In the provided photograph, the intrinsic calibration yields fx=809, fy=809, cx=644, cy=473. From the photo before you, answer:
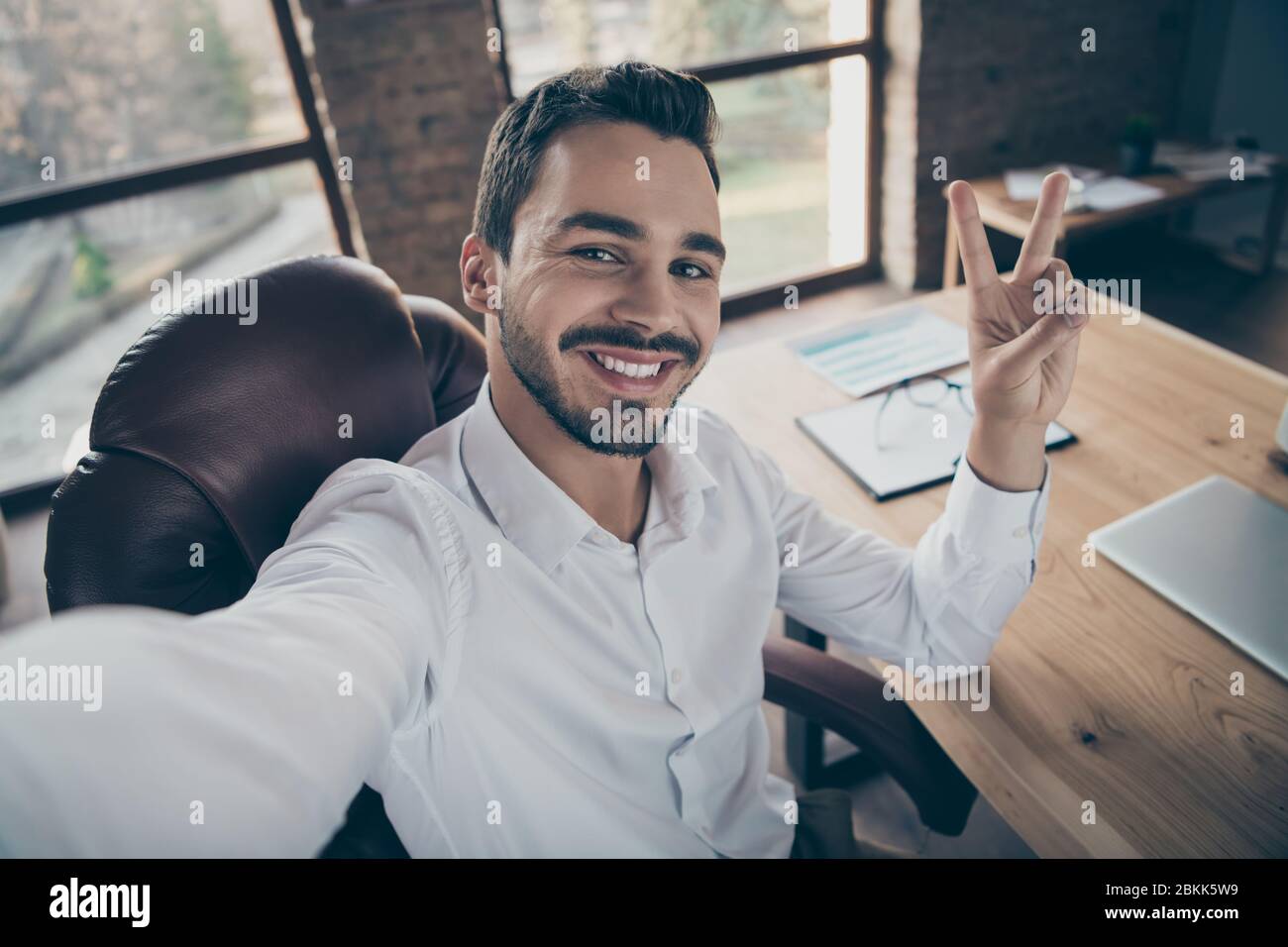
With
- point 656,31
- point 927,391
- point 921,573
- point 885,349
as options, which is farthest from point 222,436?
point 656,31

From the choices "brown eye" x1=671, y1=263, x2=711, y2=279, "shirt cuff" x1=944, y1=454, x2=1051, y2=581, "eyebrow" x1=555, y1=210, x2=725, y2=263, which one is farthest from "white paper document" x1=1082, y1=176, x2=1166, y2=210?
"eyebrow" x1=555, y1=210, x2=725, y2=263

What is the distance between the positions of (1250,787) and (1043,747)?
0.61ft

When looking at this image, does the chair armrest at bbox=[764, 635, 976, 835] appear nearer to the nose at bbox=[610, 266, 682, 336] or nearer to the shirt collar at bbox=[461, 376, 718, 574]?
the shirt collar at bbox=[461, 376, 718, 574]

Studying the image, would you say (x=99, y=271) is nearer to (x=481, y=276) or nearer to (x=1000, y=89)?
(x=481, y=276)

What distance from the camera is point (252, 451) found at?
83 cm

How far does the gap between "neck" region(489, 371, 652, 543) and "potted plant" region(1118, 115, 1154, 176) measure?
122 inches

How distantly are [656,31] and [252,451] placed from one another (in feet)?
9.96

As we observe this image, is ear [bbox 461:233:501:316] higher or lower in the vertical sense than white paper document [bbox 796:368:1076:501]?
higher

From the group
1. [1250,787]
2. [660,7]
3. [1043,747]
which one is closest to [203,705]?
[1043,747]

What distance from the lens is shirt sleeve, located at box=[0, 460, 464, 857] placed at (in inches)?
14.2

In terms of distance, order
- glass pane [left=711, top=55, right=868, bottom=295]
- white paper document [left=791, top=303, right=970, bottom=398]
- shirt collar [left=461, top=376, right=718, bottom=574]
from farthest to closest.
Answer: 1. glass pane [left=711, top=55, right=868, bottom=295]
2. white paper document [left=791, top=303, right=970, bottom=398]
3. shirt collar [left=461, top=376, right=718, bottom=574]

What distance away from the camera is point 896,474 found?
4.36 feet

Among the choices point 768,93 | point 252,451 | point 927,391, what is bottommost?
point 927,391
